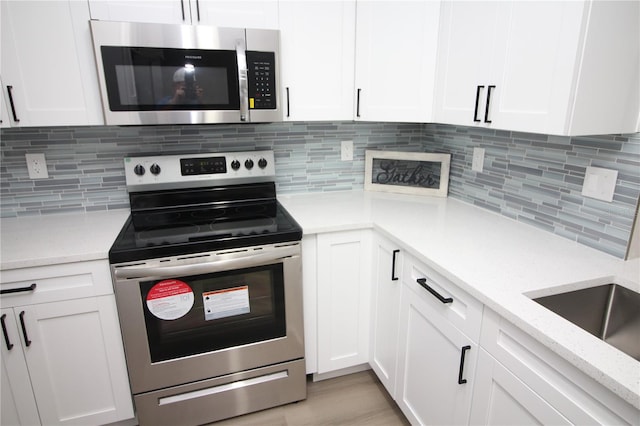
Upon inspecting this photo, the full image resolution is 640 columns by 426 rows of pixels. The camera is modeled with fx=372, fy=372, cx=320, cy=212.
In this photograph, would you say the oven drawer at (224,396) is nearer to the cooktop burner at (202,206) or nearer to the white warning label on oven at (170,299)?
the white warning label on oven at (170,299)

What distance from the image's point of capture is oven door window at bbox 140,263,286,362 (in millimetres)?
1464

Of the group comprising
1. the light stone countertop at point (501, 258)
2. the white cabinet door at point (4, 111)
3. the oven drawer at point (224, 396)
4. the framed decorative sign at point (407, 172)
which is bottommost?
the oven drawer at point (224, 396)

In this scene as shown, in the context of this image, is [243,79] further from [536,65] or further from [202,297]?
[536,65]

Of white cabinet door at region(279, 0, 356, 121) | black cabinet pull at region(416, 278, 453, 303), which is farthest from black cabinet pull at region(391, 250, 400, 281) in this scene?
white cabinet door at region(279, 0, 356, 121)

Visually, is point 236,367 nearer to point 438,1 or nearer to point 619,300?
point 619,300

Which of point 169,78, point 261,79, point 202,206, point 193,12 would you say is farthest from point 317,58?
point 202,206

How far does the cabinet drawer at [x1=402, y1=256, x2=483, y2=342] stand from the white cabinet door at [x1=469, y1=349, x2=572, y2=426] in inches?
3.5

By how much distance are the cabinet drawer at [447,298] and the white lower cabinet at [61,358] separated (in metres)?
1.17

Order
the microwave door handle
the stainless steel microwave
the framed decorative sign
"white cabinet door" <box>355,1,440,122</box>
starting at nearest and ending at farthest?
the stainless steel microwave
the microwave door handle
"white cabinet door" <box>355,1,440,122</box>
the framed decorative sign

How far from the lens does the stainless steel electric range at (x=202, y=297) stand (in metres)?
1.44

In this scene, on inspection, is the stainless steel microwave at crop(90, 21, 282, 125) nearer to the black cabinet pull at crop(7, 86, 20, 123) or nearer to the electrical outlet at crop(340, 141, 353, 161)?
the black cabinet pull at crop(7, 86, 20, 123)

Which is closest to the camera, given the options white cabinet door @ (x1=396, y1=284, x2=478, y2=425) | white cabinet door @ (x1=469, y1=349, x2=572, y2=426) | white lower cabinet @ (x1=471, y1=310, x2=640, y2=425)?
white lower cabinet @ (x1=471, y1=310, x2=640, y2=425)

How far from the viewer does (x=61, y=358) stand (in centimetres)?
146

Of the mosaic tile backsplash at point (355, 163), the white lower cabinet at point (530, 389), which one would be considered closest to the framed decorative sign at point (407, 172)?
the mosaic tile backsplash at point (355, 163)
